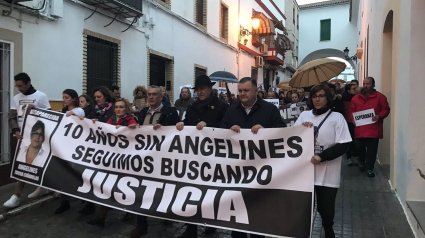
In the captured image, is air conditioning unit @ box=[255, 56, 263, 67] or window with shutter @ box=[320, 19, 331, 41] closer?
air conditioning unit @ box=[255, 56, 263, 67]

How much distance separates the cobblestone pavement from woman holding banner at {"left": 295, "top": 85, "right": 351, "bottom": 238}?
925 mm

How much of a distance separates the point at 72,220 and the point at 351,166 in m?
5.77

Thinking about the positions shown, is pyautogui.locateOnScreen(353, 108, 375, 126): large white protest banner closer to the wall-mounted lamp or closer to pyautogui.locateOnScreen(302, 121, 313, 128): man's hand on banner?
pyautogui.locateOnScreen(302, 121, 313, 128): man's hand on banner

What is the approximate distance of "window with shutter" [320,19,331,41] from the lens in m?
34.3

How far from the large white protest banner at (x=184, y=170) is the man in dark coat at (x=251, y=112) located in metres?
0.12

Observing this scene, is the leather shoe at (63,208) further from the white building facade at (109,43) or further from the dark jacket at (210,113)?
the dark jacket at (210,113)

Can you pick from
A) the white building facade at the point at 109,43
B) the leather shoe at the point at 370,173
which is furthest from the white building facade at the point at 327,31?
the leather shoe at the point at 370,173

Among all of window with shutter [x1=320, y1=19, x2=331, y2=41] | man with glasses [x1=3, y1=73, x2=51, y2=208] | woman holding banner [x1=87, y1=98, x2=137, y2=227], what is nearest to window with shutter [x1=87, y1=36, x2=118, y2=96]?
man with glasses [x1=3, y1=73, x2=51, y2=208]

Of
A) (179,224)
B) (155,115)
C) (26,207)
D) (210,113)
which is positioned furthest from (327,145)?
(26,207)

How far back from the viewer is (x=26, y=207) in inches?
204

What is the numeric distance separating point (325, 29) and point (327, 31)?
1.39ft

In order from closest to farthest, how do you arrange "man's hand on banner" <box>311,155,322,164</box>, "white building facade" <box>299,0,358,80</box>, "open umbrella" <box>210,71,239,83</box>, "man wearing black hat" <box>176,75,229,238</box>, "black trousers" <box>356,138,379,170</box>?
"man's hand on banner" <box>311,155,322,164</box>, "man wearing black hat" <box>176,75,229,238</box>, "black trousers" <box>356,138,379,170</box>, "open umbrella" <box>210,71,239,83</box>, "white building facade" <box>299,0,358,80</box>

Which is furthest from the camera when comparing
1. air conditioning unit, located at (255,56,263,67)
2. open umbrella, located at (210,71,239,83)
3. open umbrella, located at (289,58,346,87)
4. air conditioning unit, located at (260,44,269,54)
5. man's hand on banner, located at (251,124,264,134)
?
air conditioning unit, located at (260,44,269,54)

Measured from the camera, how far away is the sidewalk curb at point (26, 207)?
4863 millimetres
